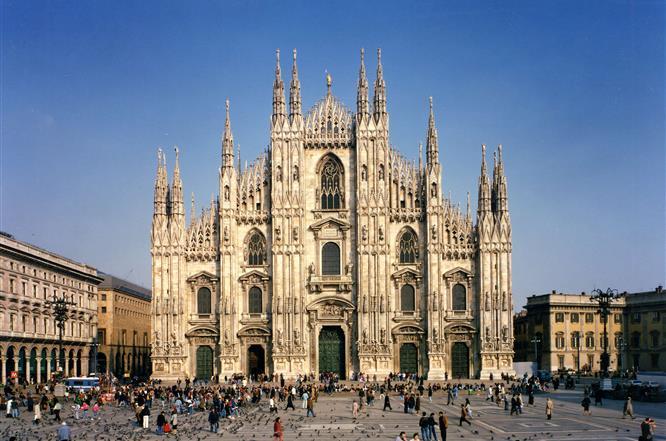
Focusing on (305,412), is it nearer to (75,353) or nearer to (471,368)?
(471,368)

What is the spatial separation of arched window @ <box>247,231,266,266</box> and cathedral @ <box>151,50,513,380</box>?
84mm

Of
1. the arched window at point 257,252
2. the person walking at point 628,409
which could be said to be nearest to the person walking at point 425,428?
the person walking at point 628,409

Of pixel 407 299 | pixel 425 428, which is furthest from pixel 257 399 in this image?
pixel 425 428

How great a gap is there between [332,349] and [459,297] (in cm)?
1140

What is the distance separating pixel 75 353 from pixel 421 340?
36.9 m

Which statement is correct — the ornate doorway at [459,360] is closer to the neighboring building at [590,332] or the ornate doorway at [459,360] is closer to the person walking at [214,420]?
the neighboring building at [590,332]

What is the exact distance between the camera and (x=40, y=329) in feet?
262

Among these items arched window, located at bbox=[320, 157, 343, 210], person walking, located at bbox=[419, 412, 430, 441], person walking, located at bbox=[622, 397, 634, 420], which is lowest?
person walking, located at bbox=[622, 397, 634, 420]

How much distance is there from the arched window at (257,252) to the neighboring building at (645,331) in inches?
1948

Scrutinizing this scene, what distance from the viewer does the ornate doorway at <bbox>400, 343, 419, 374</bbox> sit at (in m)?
73.8

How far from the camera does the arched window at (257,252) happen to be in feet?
245

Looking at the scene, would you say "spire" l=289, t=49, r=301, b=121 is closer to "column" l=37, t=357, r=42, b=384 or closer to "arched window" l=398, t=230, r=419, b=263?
"arched window" l=398, t=230, r=419, b=263

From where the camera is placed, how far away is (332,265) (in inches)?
2936

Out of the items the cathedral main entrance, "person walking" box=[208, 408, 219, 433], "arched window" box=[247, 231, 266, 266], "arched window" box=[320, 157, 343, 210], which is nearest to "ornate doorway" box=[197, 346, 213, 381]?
"arched window" box=[247, 231, 266, 266]
